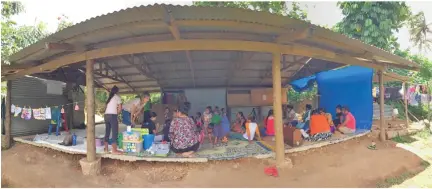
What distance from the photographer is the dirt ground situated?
5383mm

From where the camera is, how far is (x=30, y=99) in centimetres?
918

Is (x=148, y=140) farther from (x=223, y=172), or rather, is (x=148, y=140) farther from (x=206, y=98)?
(x=206, y=98)

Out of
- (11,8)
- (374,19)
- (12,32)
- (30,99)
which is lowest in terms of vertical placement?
(30,99)

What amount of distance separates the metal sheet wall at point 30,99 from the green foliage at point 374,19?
15202 mm

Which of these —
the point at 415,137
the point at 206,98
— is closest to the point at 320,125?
the point at 415,137

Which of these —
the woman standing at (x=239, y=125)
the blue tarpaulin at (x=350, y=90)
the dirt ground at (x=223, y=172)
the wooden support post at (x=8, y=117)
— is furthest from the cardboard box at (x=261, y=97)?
the wooden support post at (x=8, y=117)

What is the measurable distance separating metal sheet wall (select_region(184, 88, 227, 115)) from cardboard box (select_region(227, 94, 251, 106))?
0.78 feet

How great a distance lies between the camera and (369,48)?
20.1ft

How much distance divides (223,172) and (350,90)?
6637 mm

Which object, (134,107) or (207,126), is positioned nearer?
(134,107)

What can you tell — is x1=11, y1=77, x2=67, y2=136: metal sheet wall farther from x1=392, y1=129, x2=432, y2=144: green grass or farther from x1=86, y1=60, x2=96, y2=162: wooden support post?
x1=392, y1=129, x2=432, y2=144: green grass

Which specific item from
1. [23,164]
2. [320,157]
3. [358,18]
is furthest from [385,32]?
[23,164]

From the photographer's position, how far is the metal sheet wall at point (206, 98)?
12328 millimetres

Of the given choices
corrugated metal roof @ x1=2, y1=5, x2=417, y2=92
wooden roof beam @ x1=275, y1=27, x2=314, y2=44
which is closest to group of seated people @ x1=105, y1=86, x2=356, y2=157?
corrugated metal roof @ x1=2, y1=5, x2=417, y2=92
